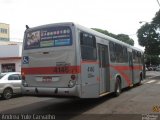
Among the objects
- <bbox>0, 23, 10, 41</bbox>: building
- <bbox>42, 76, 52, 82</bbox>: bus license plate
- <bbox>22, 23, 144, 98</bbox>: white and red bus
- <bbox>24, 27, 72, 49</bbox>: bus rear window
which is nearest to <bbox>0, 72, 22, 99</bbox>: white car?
<bbox>22, 23, 144, 98</bbox>: white and red bus

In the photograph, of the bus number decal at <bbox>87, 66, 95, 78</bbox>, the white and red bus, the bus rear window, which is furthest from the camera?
the bus number decal at <bbox>87, 66, 95, 78</bbox>

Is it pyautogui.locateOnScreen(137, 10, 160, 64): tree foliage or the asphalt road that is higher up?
pyautogui.locateOnScreen(137, 10, 160, 64): tree foliage

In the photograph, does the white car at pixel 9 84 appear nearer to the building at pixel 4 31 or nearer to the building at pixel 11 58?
the building at pixel 11 58

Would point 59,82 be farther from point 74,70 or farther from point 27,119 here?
point 27,119

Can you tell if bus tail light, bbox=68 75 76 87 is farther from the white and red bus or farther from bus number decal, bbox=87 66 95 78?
A: bus number decal, bbox=87 66 95 78

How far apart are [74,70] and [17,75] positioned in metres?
7.43

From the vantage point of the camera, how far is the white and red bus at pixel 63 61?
11.1m

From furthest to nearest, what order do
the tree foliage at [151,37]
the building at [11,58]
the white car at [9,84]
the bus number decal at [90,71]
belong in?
1. the tree foliage at [151,37]
2. the building at [11,58]
3. the white car at [9,84]
4. the bus number decal at [90,71]

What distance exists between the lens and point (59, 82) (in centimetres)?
1123

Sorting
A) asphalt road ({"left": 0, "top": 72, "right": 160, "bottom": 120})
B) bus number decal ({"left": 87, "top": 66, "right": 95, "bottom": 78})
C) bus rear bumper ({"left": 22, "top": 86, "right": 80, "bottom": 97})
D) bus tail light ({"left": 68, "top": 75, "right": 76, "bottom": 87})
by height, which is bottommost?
asphalt road ({"left": 0, "top": 72, "right": 160, "bottom": 120})

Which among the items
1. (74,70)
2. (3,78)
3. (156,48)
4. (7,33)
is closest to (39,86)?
(74,70)

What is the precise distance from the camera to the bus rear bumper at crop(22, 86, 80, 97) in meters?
10.8

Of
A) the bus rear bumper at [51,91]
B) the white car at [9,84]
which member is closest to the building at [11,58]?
the white car at [9,84]

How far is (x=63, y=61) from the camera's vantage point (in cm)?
1128
